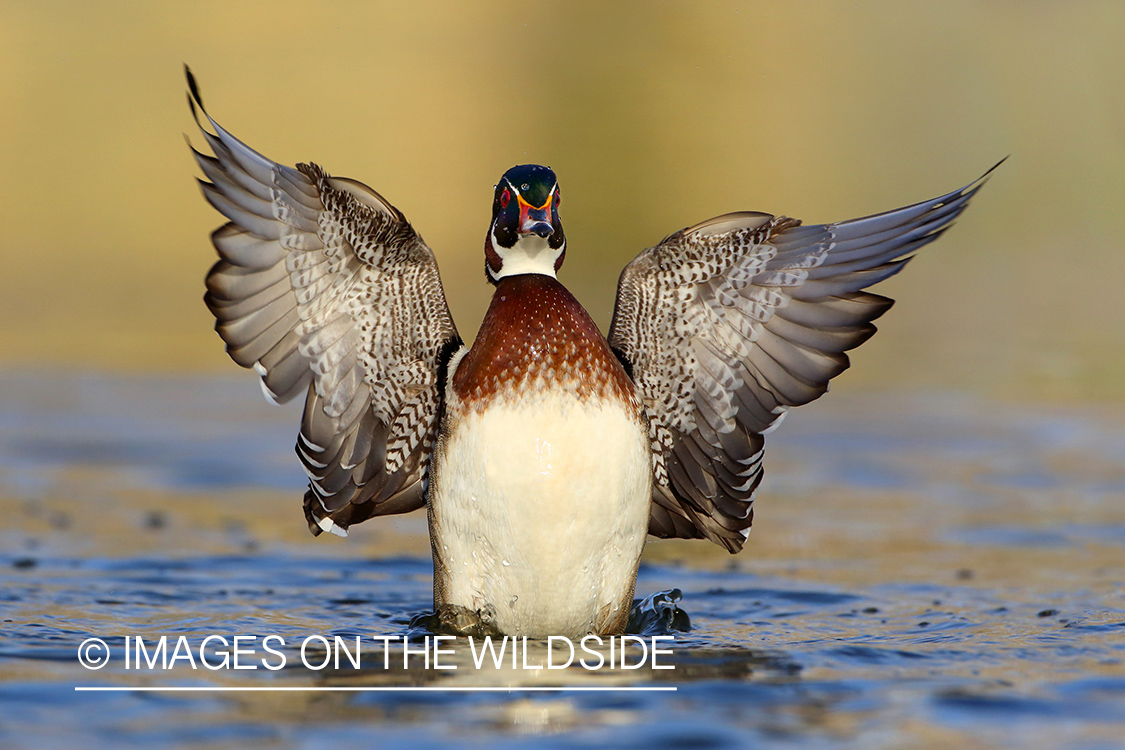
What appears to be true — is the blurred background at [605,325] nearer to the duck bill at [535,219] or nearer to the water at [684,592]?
the water at [684,592]

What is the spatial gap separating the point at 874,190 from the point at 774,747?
20.5 metres

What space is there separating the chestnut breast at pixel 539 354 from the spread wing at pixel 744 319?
419 mm

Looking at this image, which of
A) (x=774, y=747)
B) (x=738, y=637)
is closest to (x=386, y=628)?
(x=738, y=637)

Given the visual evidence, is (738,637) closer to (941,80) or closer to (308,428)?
(308,428)

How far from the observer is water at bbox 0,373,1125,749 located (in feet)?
15.6

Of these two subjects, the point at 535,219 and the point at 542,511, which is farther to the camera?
the point at 535,219

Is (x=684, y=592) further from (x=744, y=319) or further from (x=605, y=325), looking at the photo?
(x=605, y=325)

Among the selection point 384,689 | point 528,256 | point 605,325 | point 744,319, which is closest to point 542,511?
point 384,689

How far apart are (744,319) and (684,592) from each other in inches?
65.5

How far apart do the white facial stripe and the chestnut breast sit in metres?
0.19

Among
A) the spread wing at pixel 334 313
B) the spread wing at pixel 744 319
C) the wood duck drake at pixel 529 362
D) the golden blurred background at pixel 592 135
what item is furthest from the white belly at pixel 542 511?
the golden blurred background at pixel 592 135

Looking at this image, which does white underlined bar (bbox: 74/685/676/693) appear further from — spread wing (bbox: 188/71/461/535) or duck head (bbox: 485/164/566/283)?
duck head (bbox: 485/164/566/283)

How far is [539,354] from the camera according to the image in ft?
18.7

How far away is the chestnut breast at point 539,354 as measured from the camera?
567cm
